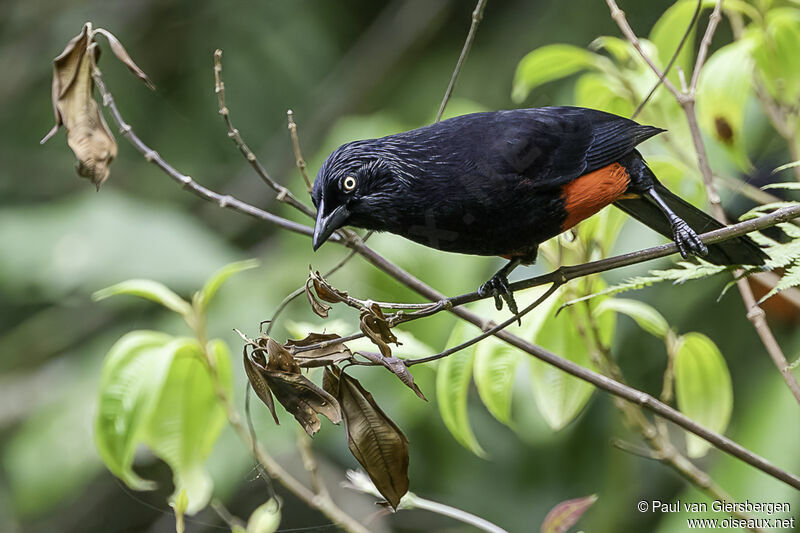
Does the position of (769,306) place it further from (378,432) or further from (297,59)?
(297,59)

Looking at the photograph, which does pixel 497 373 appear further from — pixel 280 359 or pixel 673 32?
pixel 673 32

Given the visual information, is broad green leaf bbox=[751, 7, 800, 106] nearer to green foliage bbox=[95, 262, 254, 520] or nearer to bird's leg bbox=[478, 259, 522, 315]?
bird's leg bbox=[478, 259, 522, 315]

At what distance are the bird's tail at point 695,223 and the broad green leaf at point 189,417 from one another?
0.83 meters

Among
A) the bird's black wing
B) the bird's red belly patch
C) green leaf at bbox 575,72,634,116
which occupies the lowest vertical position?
the bird's red belly patch

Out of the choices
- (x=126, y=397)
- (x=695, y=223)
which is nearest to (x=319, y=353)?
(x=126, y=397)

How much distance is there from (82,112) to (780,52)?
52.0 inches

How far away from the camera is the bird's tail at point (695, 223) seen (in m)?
1.27

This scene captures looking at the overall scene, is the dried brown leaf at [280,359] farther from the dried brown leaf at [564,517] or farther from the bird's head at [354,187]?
the dried brown leaf at [564,517]

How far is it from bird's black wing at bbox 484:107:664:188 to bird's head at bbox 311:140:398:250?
0.57 feet

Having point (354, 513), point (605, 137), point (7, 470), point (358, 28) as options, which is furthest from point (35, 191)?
point (605, 137)

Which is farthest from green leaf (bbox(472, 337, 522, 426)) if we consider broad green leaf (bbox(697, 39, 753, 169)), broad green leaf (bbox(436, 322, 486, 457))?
broad green leaf (bbox(697, 39, 753, 169))

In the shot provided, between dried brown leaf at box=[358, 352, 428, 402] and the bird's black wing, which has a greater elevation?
the bird's black wing

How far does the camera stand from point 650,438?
4.57 ft

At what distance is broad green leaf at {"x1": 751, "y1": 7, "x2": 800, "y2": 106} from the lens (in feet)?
5.04
